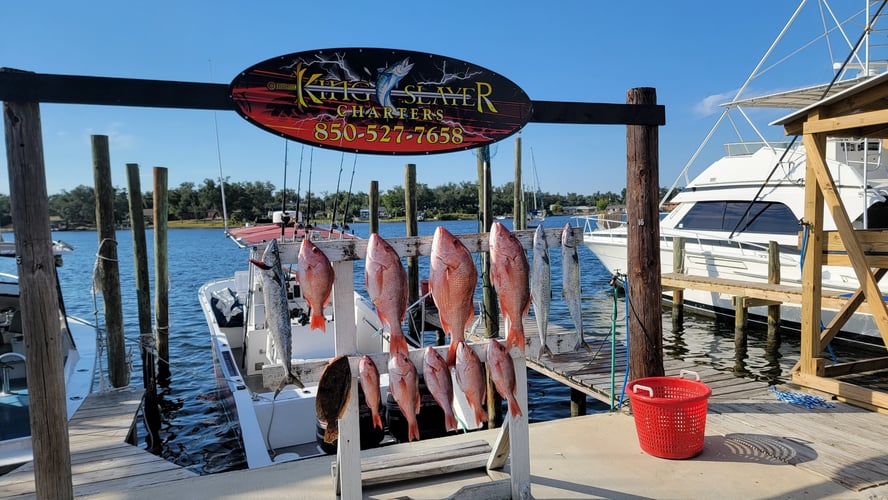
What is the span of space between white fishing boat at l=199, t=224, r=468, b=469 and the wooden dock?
3.46ft

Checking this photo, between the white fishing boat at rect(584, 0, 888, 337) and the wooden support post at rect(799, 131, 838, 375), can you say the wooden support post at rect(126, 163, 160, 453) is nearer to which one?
the wooden support post at rect(799, 131, 838, 375)

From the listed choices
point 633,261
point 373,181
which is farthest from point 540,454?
point 373,181

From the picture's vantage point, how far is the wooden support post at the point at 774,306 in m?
11.9

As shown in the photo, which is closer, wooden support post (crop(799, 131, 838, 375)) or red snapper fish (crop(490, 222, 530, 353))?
red snapper fish (crop(490, 222, 530, 353))

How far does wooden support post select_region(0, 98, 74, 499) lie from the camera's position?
2.67 metres

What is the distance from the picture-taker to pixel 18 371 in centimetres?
623

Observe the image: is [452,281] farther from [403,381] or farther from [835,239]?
[835,239]

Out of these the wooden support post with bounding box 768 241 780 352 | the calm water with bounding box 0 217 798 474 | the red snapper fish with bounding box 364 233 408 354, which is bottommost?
the calm water with bounding box 0 217 798 474

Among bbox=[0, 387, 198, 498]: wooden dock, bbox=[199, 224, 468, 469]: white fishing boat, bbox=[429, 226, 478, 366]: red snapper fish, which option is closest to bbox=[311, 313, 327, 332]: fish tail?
bbox=[199, 224, 468, 469]: white fishing boat

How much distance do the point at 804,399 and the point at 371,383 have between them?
465 centimetres

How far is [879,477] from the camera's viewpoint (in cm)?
368

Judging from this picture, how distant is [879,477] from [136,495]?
5186mm

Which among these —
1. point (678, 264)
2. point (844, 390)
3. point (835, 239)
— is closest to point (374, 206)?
point (678, 264)

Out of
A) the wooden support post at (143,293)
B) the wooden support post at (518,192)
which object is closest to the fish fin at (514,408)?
the wooden support post at (143,293)
